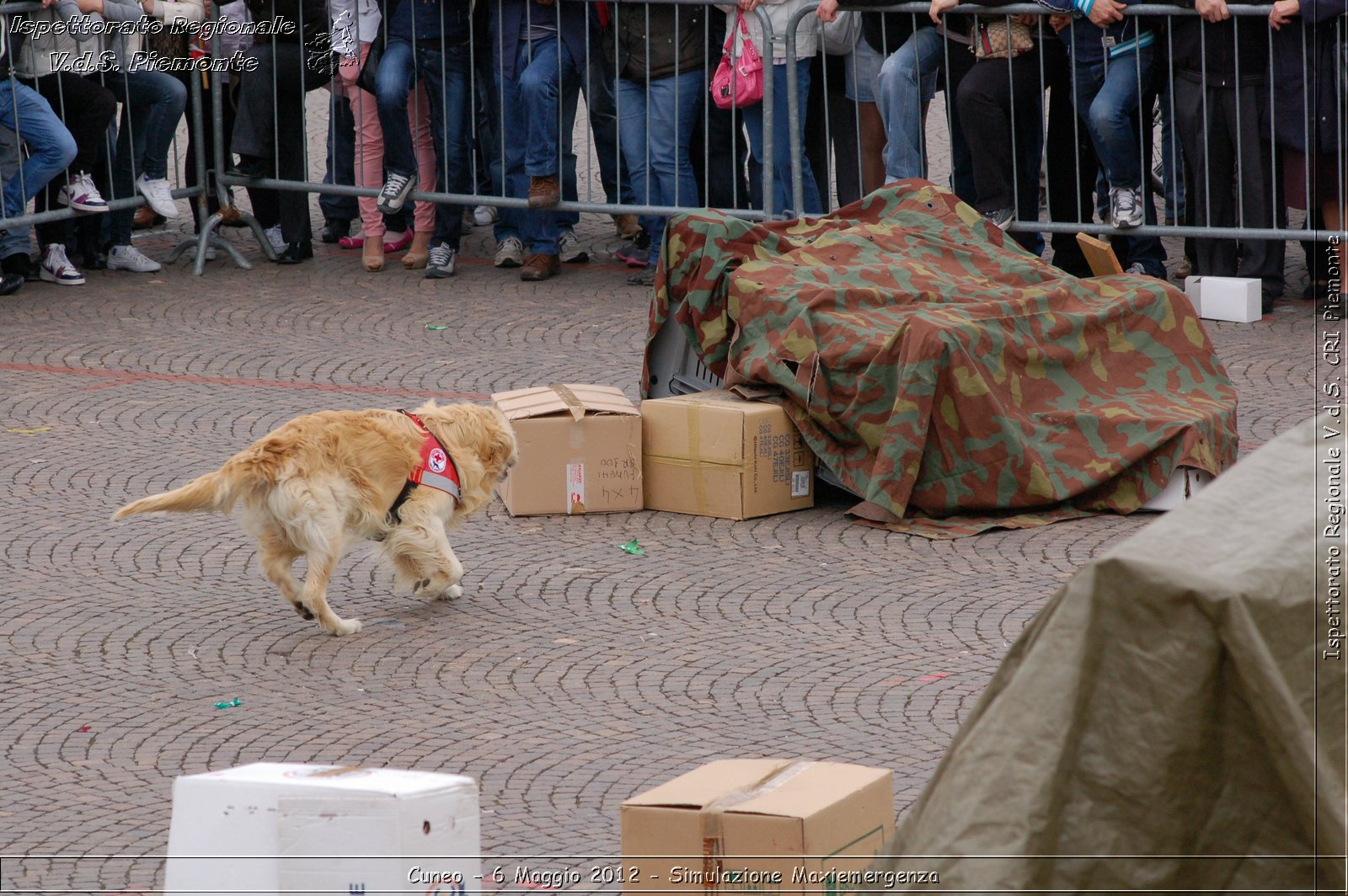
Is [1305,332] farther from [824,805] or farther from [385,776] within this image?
[385,776]

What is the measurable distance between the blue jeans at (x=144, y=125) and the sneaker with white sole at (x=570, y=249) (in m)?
2.92

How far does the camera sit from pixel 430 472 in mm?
6320

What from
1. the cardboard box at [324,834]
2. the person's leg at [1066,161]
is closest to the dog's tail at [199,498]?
the cardboard box at [324,834]

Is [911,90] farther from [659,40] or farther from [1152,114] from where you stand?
[659,40]

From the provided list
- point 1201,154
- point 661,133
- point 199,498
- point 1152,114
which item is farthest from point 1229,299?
point 199,498

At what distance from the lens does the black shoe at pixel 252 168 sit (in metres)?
12.4

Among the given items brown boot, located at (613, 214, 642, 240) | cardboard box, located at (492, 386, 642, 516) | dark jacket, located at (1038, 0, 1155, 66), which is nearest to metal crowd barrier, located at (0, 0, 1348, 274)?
dark jacket, located at (1038, 0, 1155, 66)

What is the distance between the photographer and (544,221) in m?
11.9

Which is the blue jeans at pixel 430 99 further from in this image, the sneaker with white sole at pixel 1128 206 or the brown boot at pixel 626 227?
the sneaker with white sole at pixel 1128 206

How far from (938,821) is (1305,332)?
809cm

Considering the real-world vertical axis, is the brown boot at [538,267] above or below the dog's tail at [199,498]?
above

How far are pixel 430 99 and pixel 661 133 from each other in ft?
5.89

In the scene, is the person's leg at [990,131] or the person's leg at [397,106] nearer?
the person's leg at [990,131]

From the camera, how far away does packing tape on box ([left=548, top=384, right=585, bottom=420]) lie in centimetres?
738
